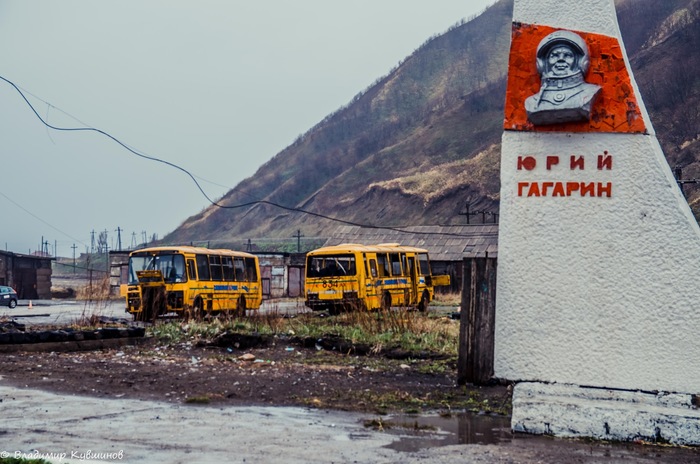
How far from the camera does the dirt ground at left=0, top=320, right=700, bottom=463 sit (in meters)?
7.38

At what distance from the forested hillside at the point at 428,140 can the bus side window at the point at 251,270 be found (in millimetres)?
18721

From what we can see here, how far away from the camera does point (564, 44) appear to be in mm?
8828

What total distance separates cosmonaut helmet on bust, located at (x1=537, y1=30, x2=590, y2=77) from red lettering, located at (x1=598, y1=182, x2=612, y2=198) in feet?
3.78

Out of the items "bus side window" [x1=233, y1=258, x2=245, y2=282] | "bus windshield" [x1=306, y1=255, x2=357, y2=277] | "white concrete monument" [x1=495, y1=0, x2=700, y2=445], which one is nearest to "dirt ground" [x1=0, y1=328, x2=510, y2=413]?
"white concrete monument" [x1=495, y1=0, x2=700, y2=445]

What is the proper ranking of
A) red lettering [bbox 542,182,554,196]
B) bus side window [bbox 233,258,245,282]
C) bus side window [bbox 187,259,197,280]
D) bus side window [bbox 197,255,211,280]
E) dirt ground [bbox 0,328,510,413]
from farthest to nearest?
bus side window [bbox 233,258,245,282] → bus side window [bbox 197,255,211,280] → bus side window [bbox 187,259,197,280] → dirt ground [bbox 0,328,510,413] → red lettering [bbox 542,182,554,196]

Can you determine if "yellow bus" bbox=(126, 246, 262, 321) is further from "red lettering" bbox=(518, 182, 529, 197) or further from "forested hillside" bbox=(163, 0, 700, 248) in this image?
"forested hillside" bbox=(163, 0, 700, 248)

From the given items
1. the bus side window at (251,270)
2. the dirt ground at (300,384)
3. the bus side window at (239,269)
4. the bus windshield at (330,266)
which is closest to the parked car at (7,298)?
the bus side window at (251,270)

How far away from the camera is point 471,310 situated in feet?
32.3

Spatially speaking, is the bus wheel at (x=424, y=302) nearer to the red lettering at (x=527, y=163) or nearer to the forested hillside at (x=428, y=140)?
the forested hillside at (x=428, y=140)

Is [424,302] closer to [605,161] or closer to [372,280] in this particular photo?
[372,280]

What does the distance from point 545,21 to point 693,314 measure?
3.39 m

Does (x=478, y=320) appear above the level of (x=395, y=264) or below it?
below

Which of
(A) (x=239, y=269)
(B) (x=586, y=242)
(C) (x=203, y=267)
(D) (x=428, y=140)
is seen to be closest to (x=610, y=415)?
(B) (x=586, y=242)

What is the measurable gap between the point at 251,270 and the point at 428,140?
8238cm
